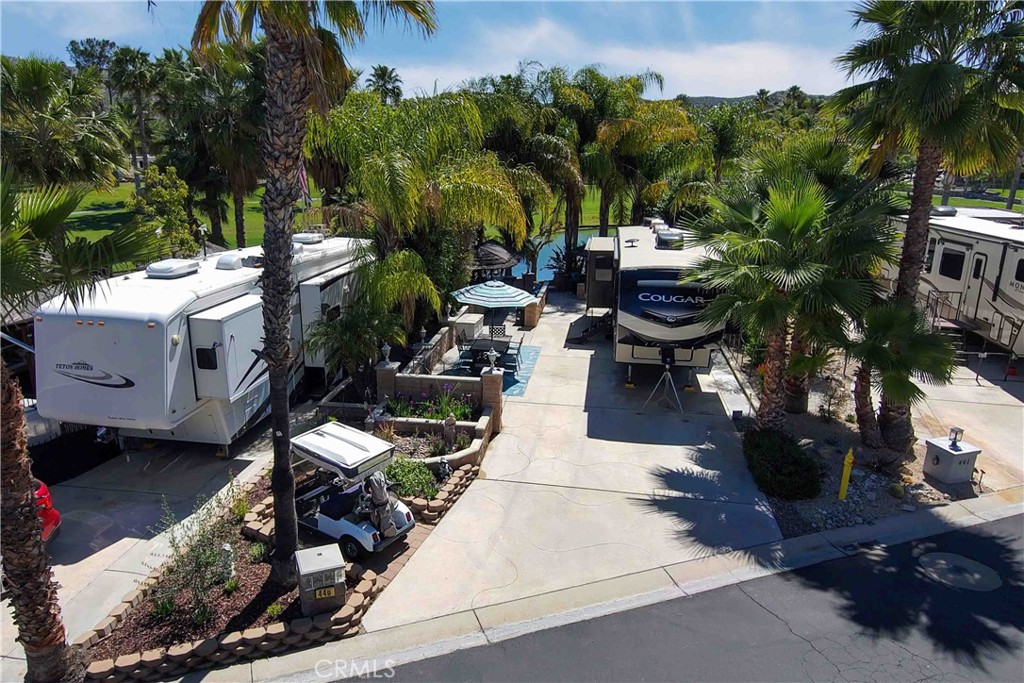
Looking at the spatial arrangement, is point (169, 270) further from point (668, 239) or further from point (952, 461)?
point (952, 461)

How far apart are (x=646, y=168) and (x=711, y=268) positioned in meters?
14.5

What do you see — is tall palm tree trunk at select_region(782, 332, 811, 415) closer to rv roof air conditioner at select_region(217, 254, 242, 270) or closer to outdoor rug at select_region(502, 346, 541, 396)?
outdoor rug at select_region(502, 346, 541, 396)

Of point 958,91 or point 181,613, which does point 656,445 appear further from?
point 181,613

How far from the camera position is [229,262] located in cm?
1184

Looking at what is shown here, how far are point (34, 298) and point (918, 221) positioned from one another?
39.2 ft

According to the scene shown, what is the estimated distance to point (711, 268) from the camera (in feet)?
34.1

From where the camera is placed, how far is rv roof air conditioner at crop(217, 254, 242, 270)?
38.7 ft

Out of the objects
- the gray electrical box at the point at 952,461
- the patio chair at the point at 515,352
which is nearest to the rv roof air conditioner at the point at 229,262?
the patio chair at the point at 515,352

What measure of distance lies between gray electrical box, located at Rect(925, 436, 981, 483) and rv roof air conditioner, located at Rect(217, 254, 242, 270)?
40.8 feet

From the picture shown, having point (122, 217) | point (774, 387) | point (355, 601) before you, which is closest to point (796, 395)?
point (774, 387)

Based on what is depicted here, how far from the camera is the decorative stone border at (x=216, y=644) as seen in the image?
634 cm

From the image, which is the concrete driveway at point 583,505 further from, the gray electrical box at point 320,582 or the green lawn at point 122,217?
the green lawn at point 122,217

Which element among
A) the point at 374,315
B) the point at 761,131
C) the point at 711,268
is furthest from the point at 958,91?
the point at 761,131

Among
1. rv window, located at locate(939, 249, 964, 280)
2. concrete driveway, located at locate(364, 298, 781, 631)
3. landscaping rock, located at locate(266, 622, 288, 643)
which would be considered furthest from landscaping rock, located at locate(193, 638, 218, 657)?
rv window, located at locate(939, 249, 964, 280)
